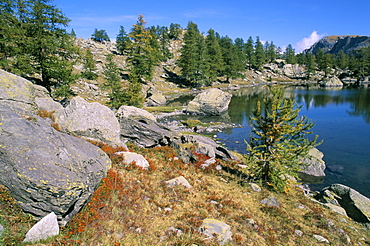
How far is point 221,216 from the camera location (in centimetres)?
1143

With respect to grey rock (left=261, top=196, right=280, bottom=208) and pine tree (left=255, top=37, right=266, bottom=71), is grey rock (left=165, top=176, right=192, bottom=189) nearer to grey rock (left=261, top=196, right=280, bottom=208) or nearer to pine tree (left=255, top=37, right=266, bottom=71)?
grey rock (left=261, top=196, right=280, bottom=208)

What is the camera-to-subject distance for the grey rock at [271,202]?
13.7m

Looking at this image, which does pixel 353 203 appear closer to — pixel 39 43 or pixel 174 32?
pixel 39 43

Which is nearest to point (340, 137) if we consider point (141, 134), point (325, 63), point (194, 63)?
point (141, 134)

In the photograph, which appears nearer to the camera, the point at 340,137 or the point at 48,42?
the point at 48,42

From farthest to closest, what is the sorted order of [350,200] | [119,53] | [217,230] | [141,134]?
1. [119,53]
2. [141,134]
3. [350,200]
4. [217,230]

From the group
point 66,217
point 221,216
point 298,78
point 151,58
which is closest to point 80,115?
point 66,217

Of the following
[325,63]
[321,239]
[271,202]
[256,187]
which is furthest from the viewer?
[325,63]

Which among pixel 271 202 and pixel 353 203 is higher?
pixel 271 202

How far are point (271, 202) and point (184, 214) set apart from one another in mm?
6257

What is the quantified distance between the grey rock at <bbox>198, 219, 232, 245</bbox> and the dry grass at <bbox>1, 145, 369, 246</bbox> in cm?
28

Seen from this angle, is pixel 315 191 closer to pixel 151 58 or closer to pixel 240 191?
pixel 240 191

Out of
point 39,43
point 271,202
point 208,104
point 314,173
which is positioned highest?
point 39,43

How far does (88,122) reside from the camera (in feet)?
55.0
